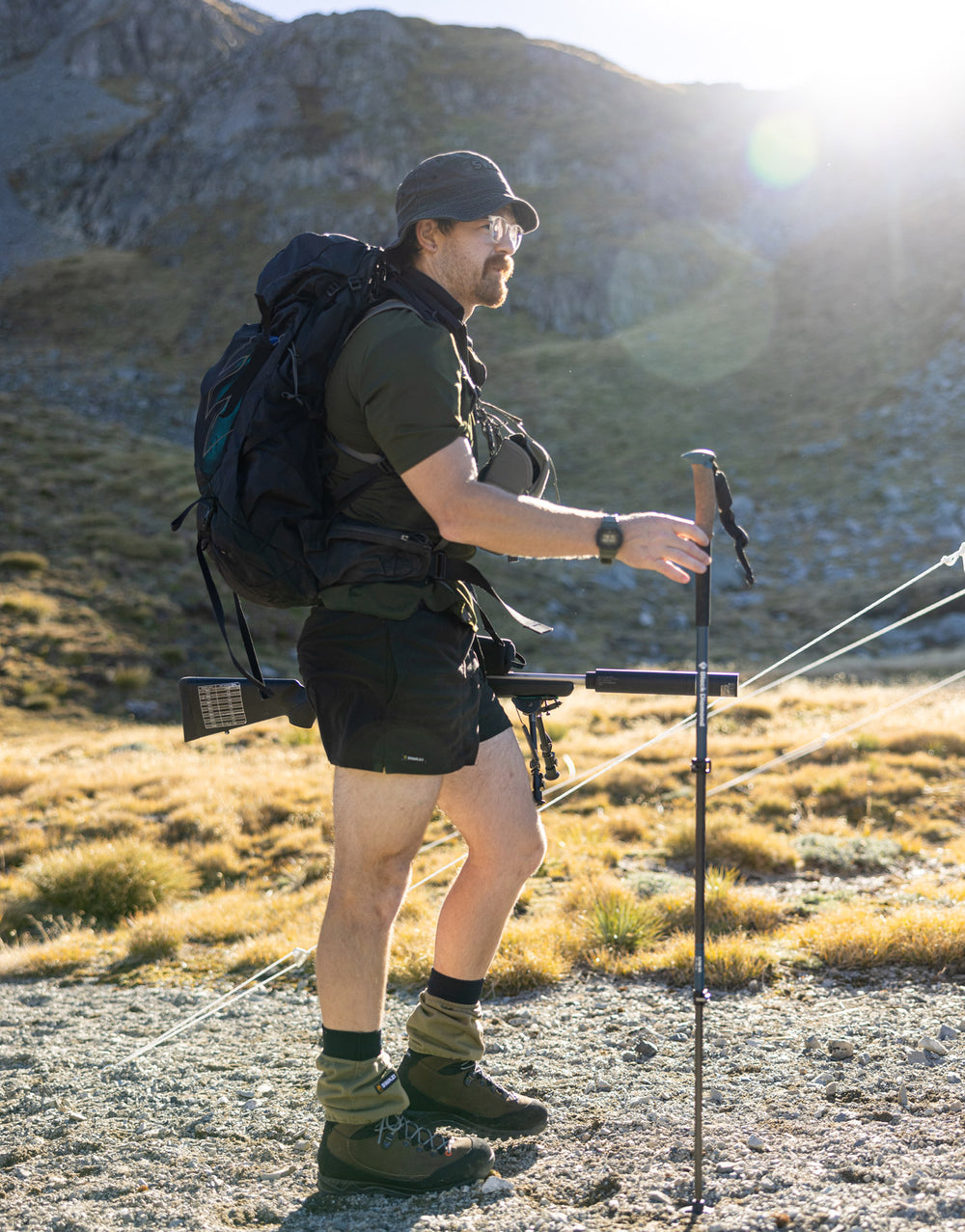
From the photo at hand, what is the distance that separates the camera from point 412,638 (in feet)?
8.53

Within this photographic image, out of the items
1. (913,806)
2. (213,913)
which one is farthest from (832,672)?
(213,913)

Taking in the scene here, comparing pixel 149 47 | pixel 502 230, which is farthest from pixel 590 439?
pixel 149 47

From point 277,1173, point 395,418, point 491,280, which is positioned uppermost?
point 491,280

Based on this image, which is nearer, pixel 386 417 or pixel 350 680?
pixel 386 417

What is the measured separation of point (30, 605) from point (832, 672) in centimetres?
1712

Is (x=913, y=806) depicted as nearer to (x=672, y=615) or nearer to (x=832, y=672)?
(x=832, y=672)

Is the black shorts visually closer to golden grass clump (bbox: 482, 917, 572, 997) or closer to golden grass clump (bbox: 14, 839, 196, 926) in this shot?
golden grass clump (bbox: 482, 917, 572, 997)

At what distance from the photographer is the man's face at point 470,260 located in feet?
8.92

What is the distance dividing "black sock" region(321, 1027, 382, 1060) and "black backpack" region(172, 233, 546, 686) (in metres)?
1.06

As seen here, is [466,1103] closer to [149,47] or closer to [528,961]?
→ [528,961]

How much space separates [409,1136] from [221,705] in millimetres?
1491

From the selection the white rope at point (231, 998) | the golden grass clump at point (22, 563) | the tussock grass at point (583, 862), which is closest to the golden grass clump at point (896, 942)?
the tussock grass at point (583, 862)

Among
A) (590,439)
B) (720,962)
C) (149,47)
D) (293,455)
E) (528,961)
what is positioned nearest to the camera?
(293,455)

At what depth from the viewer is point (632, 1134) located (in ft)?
9.89
